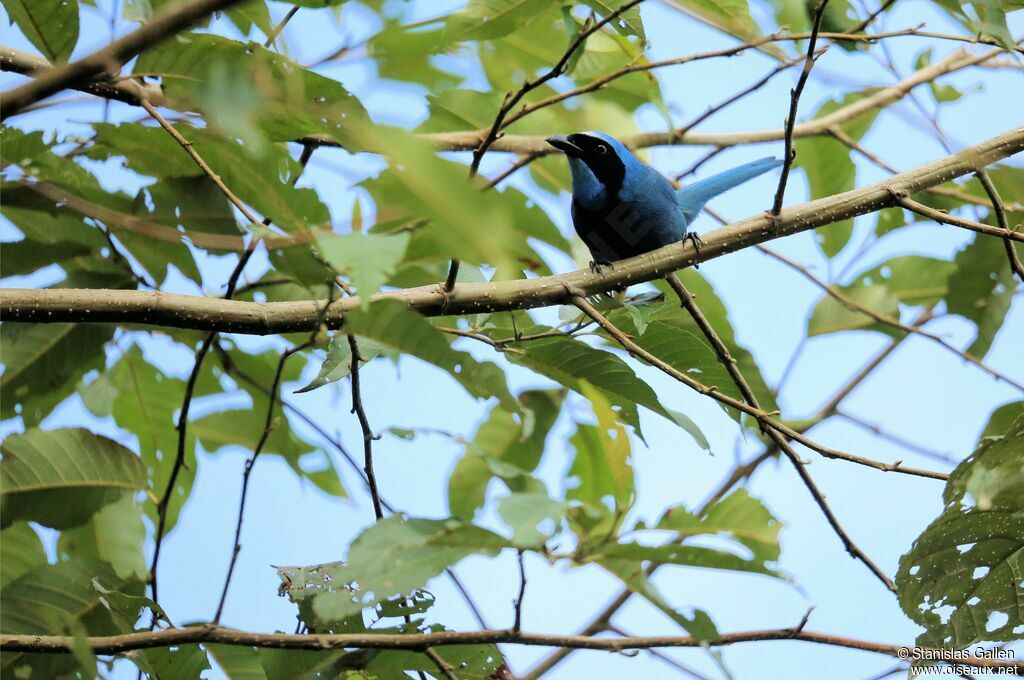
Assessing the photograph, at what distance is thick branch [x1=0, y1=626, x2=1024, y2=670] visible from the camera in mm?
2035

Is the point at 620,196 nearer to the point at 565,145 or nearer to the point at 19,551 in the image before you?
the point at 565,145

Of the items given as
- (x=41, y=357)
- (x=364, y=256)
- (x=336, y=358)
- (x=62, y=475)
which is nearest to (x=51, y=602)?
(x=62, y=475)

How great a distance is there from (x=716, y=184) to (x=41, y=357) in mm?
3052

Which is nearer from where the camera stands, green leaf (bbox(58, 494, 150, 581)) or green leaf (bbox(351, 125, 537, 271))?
green leaf (bbox(351, 125, 537, 271))

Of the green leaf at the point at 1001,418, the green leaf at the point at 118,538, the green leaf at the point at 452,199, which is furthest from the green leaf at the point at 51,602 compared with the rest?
the green leaf at the point at 1001,418

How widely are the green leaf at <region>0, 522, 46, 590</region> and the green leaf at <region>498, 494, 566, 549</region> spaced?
244cm

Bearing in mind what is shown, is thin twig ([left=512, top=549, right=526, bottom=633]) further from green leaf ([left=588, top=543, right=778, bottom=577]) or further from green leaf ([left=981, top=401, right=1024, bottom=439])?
green leaf ([left=981, top=401, right=1024, bottom=439])

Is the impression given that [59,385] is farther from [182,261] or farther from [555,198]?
[555,198]

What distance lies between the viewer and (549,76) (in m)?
2.71

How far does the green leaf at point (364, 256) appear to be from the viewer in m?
1.51

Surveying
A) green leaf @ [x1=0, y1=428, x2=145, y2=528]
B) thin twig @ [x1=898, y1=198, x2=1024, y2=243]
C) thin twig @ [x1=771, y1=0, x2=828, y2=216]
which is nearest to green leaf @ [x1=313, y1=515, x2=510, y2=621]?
thin twig @ [x1=771, y1=0, x2=828, y2=216]

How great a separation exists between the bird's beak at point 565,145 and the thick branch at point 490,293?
4.82 feet

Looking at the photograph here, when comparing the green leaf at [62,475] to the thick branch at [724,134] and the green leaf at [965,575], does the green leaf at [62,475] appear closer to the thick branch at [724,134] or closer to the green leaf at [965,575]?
the thick branch at [724,134]

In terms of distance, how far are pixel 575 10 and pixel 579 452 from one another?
190cm
